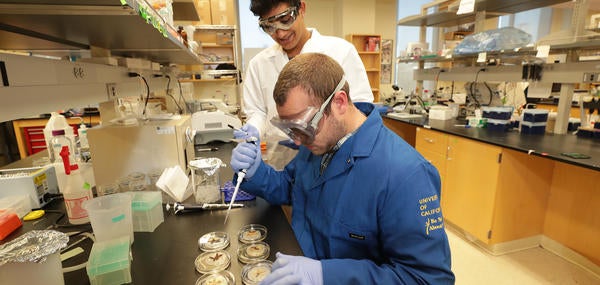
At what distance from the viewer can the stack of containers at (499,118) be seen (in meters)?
2.64

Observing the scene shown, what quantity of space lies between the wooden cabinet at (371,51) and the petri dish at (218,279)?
6110 mm

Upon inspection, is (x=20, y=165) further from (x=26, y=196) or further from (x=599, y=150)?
(x=599, y=150)

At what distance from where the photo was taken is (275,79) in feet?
6.26

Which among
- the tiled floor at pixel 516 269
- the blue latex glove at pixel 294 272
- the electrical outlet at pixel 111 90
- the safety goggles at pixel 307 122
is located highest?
the electrical outlet at pixel 111 90

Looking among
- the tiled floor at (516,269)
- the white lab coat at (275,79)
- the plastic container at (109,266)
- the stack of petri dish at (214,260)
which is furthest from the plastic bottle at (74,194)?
the tiled floor at (516,269)

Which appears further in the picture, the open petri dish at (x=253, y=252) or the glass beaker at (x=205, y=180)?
the glass beaker at (x=205, y=180)

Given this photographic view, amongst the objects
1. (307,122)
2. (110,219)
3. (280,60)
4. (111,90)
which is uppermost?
(280,60)

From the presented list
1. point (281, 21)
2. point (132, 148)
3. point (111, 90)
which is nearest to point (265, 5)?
point (281, 21)

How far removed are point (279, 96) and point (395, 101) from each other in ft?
12.4

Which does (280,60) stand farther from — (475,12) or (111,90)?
(475,12)

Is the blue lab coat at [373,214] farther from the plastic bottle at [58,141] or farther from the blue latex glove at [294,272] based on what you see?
the plastic bottle at [58,141]

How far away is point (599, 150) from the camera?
6.47 ft

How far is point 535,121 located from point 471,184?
72 centimetres

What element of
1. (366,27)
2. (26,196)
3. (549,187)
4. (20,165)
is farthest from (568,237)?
(366,27)
